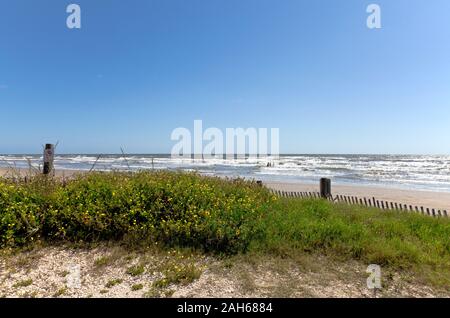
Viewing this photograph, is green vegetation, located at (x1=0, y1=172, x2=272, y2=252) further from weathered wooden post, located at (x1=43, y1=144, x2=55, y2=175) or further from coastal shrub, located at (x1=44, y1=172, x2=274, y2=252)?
weathered wooden post, located at (x1=43, y1=144, x2=55, y2=175)

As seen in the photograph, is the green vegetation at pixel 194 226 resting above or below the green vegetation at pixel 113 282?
above

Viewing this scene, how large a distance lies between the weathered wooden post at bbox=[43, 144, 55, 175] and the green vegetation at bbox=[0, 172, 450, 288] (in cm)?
143

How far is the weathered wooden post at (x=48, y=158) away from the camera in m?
7.92

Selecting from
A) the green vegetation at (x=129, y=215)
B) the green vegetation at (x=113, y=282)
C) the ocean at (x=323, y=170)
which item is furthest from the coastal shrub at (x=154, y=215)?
the ocean at (x=323, y=170)

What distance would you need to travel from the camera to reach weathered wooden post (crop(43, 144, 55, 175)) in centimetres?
792

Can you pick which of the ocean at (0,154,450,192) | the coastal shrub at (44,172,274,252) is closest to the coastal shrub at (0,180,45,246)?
the coastal shrub at (44,172,274,252)

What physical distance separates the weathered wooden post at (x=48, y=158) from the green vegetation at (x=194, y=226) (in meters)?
1.43

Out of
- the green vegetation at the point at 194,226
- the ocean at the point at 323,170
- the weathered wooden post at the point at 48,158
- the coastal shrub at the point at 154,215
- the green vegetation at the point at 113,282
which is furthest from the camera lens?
the ocean at the point at 323,170

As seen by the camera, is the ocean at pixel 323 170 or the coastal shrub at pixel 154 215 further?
the ocean at pixel 323 170

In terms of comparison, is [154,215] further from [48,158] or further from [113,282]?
[48,158]

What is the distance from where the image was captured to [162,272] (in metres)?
4.39

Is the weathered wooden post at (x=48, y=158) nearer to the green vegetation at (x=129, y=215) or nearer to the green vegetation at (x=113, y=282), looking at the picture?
the green vegetation at (x=129, y=215)
